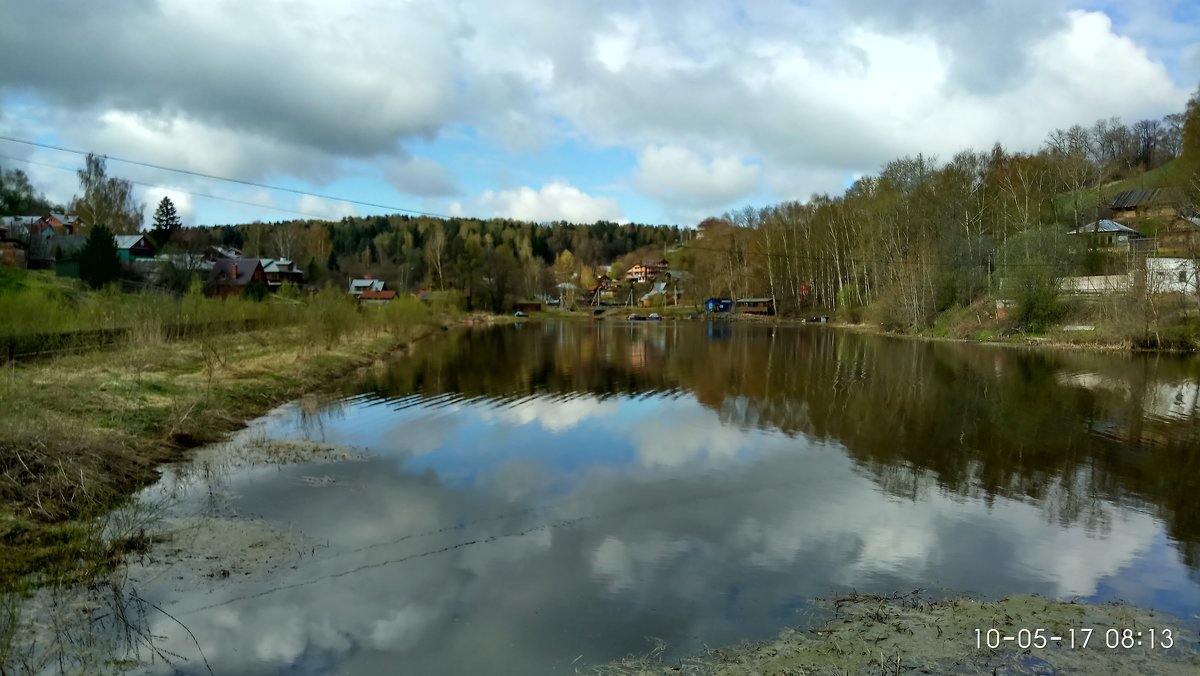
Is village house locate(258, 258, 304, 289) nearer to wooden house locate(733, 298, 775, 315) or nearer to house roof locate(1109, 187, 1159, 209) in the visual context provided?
wooden house locate(733, 298, 775, 315)

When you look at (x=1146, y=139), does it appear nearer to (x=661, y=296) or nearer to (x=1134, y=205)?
(x=1134, y=205)

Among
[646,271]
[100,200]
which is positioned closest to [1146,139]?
[646,271]

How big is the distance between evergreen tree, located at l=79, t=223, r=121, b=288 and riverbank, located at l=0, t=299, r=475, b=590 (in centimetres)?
2136

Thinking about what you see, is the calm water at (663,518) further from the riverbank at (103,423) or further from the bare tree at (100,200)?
the bare tree at (100,200)

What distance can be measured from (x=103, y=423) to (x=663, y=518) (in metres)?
11.5

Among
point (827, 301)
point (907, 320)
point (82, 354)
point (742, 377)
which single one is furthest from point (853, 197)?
point (82, 354)

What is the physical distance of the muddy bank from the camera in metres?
6.34

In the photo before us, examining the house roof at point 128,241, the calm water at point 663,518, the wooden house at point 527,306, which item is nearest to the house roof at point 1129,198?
the calm water at point 663,518

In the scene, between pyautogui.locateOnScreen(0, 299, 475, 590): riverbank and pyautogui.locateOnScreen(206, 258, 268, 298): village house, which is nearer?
pyautogui.locateOnScreen(0, 299, 475, 590): riverbank

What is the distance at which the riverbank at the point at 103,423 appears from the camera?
898cm

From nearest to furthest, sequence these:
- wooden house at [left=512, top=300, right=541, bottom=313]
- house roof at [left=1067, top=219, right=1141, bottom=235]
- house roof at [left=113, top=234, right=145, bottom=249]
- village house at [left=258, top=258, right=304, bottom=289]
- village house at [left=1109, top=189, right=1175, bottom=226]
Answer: house roof at [left=1067, top=219, right=1141, bottom=235]
village house at [left=1109, top=189, right=1175, bottom=226]
house roof at [left=113, top=234, right=145, bottom=249]
village house at [left=258, top=258, right=304, bottom=289]
wooden house at [left=512, top=300, right=541, bottom=313]

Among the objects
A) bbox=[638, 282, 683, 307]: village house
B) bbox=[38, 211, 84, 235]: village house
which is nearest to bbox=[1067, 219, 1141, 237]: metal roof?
bbox=[638, 282, 683, 307]: village house

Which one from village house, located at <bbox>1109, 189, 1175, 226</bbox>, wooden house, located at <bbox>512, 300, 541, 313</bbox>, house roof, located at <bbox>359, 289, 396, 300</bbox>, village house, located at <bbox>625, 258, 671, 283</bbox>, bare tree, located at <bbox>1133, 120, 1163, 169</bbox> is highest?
bare tree, located at <bbox>1133, 120, 1163, 169</bbox>
